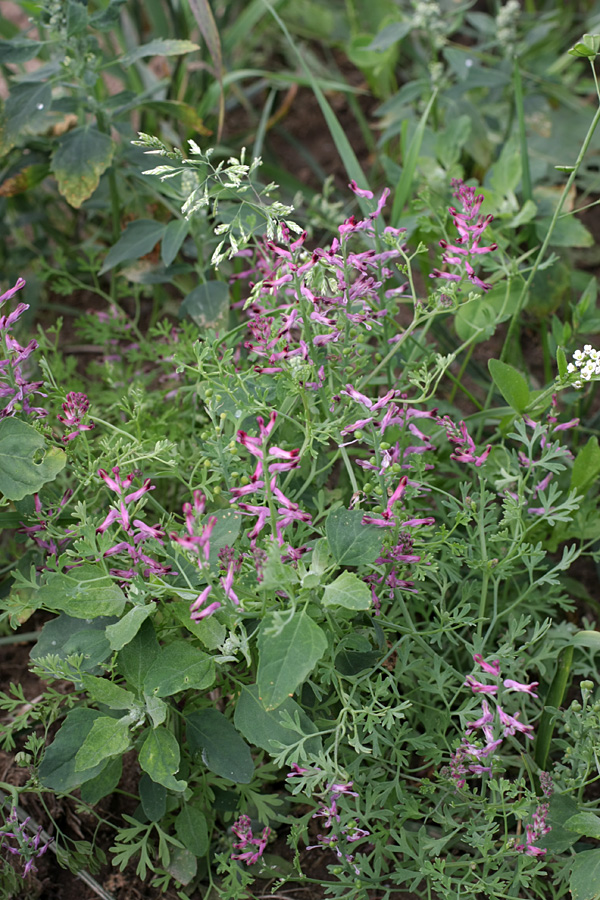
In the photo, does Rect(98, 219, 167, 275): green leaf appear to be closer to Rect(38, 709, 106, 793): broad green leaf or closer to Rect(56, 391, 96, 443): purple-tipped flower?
Rect(56, 391, 96, 443): purple-tipped flower

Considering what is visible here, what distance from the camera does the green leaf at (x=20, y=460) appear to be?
1052 mm

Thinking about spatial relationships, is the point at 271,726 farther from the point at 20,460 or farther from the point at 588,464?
the point at 588,464

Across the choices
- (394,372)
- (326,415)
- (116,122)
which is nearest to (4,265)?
(116,122)

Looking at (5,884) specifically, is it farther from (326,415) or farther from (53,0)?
(53,0)

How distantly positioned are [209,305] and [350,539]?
702 millimetres

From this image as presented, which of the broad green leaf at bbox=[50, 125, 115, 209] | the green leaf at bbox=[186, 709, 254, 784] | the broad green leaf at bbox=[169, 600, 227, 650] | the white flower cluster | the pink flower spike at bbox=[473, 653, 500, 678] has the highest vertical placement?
the broad green leaf at bbox=[50, 125, 115, 209]

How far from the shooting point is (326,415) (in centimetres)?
116

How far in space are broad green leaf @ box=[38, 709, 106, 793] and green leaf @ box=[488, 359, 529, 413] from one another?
725mm

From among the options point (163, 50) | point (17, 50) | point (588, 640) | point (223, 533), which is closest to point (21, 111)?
point (17, 50)

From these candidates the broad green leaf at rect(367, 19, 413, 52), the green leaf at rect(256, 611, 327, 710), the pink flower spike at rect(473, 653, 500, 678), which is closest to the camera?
the green leaf at rect(256, 611, 327, 710)

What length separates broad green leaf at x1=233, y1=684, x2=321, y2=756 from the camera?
977 mm

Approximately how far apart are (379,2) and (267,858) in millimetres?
2374

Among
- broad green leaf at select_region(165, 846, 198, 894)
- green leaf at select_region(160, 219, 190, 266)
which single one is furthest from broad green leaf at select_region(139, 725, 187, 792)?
green leaf at select_region(160, 219, 190, 266)

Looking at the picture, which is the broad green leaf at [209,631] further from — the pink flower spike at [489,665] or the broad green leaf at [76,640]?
the pink flower spike at [489,665]
